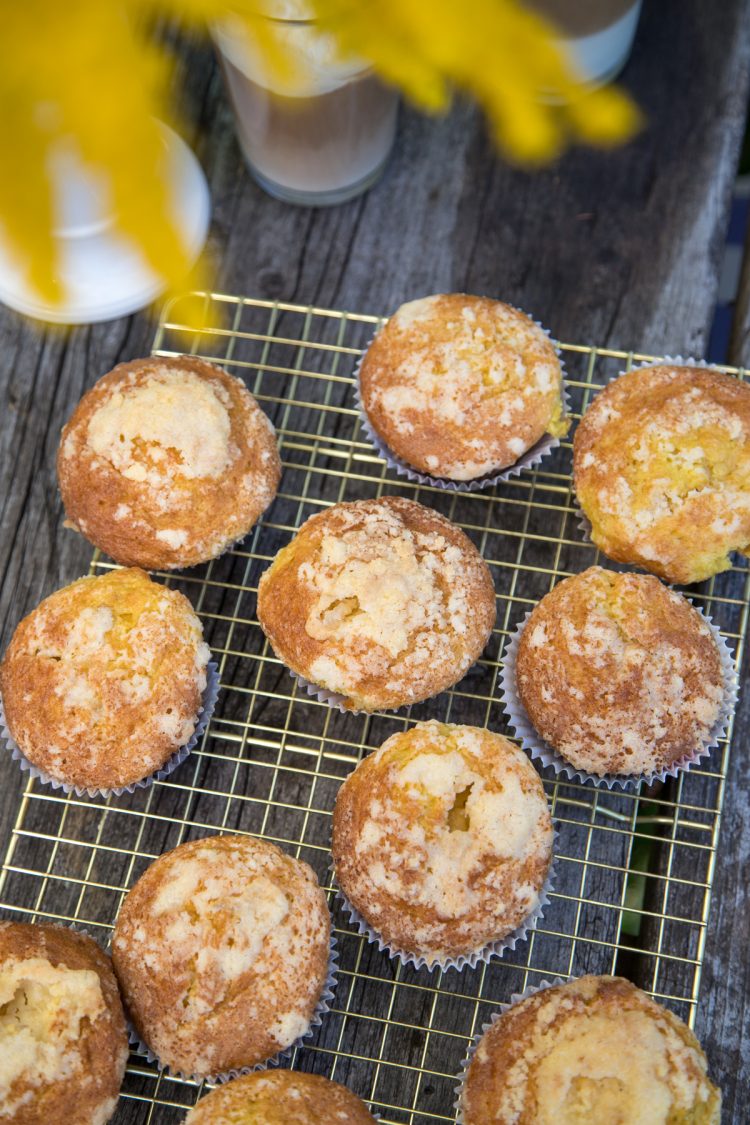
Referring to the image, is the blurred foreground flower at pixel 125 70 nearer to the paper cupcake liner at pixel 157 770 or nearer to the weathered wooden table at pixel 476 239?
the weathered wooden table at pixel 476 239

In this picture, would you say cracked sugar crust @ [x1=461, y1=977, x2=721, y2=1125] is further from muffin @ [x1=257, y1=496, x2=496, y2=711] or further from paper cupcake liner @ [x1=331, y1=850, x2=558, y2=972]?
muffin @ [x1=257, y1=496, x2=496, y2=711]

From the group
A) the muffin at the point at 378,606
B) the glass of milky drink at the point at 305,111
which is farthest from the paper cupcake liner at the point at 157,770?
the glass of milky drink at the point at 305,111

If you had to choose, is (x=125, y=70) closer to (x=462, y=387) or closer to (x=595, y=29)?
(x=462, y=387)

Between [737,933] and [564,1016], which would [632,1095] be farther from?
[737,933]

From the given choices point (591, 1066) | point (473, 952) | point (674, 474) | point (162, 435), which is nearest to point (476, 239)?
point (674, 474)

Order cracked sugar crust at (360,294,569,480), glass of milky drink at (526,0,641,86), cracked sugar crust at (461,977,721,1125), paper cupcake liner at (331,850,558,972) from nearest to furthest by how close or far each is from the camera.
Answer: cracked sugar crust at (461,977,721,1125) → paper cupcake liner at (331,850,558,972) → cracked sugar crust at (360,294,569,480) → glass of milky drink at (526,0,641,86)

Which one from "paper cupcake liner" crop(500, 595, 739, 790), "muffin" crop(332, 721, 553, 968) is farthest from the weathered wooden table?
"muffin" crop(332, 721, 553, 968)
